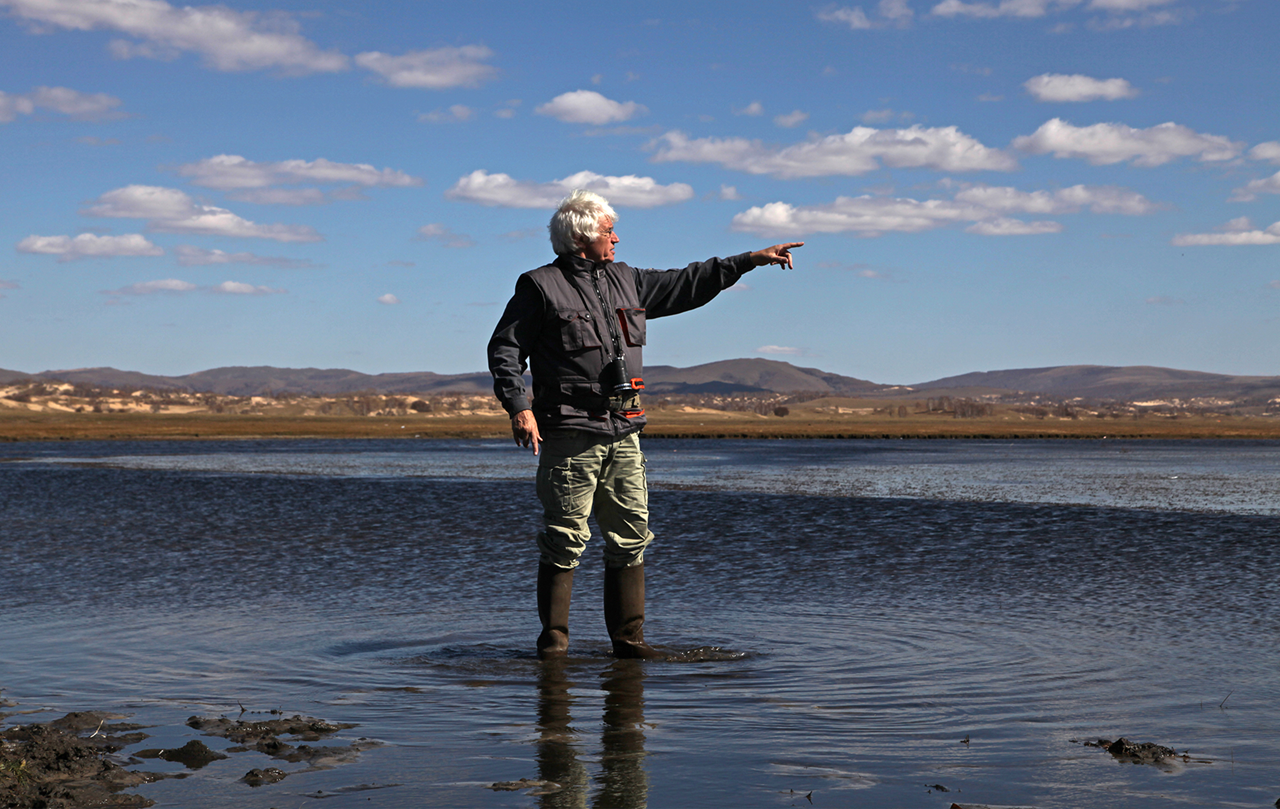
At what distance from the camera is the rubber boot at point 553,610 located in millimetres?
6395

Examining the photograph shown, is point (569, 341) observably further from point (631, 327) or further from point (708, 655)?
point (708, 655)

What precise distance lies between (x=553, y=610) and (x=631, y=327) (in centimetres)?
158

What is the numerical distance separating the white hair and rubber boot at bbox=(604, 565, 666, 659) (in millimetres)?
1783

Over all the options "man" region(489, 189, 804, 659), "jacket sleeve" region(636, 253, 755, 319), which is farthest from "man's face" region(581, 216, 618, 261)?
"jacket sleeve" region(636, 253, 755, 319)

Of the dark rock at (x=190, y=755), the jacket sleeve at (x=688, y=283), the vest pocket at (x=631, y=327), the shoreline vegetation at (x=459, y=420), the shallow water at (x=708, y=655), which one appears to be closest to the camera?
the shallow water at (x=708, y=655)

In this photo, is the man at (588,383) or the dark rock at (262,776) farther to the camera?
the man at (588,383)


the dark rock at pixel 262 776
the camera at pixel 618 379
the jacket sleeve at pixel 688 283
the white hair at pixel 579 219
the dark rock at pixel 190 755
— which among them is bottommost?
the dark rock at pixel 190 755

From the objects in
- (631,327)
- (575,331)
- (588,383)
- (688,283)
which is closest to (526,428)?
(588,383)

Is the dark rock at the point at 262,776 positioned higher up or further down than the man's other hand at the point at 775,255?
further down

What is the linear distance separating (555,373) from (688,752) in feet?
7.95

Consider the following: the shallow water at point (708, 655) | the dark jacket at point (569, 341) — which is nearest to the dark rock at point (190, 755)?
the shallow water at point (708, 655)

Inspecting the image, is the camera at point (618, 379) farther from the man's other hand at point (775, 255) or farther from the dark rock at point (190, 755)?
the dark rock at point (190, 755)

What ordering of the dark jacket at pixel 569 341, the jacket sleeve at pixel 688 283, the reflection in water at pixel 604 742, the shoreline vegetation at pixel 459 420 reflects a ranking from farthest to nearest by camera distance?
the shoreline vegetation at pixel 459 420, the jacket sleeve at pixel 688 283, the dark jacket at pixel 569 341, the reflection in water at pixel 604 742

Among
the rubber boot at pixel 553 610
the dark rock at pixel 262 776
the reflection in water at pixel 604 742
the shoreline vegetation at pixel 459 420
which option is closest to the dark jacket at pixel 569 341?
the rubber boot at pixel 553 610
